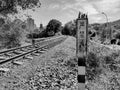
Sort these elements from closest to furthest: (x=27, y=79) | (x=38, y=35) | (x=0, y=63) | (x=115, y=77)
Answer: (x=27, y=79) → (x=115, y=77) → (x=0, y=63) → (x=38, y=35)

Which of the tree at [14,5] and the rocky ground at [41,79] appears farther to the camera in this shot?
the tree at [14,5]

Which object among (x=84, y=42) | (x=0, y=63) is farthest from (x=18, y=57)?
(x=84, y=42)

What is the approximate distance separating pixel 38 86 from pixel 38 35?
78.5 metres

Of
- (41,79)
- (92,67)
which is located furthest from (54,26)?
(41,79)

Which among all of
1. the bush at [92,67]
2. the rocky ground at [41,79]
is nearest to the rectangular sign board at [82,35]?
the rocky ground at [41,79]

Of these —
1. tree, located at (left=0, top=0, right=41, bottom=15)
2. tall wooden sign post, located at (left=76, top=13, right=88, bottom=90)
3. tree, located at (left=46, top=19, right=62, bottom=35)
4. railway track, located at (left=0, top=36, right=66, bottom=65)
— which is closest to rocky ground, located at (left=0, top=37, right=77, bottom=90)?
railway track, located at (left=0, top=36, right=66, bottom=65)

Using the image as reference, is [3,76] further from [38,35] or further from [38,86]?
[38,35]

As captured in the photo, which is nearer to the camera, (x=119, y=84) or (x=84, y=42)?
(x=84, y=42)

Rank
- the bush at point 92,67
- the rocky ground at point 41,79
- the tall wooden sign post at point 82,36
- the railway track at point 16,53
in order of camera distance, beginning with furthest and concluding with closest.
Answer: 1. the railway track at point 16,53
2. the bush at point 92,67
3. the rocky ground at point 41,79
4. the tall wooden sign post at point 82,36

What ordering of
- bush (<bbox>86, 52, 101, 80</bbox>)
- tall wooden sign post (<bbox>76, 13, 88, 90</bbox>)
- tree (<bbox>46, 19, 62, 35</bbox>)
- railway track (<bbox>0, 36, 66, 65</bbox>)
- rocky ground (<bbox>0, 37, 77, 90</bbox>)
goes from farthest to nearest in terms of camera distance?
Result: tree (<bbox>46, 19, 62, 35</bbox>), railway track (<bbox>0, 36, 66, 65</bbox>), bush (<bbox>86, 52, 101, 80</bbox>), rocky ground (<bbox>0, 37, 77, 90</bbox>), tall wooden sign post (<bbox>76, 13, 88, 90</bbox>)

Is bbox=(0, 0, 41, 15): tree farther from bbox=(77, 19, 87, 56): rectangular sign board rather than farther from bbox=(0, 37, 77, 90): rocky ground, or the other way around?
bbox=(77, 19, 87, 56): rectangular sign board

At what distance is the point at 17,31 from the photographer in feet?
95.5

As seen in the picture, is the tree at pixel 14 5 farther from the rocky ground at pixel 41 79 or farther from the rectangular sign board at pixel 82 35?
the rectangular sign board at pixel 82 35

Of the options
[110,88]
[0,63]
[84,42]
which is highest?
[84,42]
